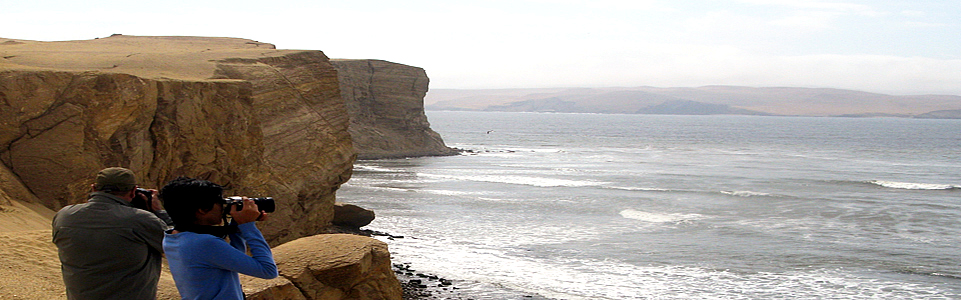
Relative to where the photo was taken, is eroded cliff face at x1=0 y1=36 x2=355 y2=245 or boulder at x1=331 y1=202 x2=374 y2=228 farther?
boulder at x1=331 y1=202 x2=374 y2=228

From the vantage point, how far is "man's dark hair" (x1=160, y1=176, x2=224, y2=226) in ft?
13.2

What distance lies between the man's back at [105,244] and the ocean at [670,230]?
1202 centimetres

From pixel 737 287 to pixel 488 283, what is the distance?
567cm

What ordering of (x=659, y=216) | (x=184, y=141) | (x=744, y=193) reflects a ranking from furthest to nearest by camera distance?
(x=744, y=193) → (x=659, y=216) → (x=184, y=141)

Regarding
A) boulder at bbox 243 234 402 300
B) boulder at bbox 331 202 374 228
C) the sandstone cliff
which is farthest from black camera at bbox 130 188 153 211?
boulder at bbox 331 202 374 228

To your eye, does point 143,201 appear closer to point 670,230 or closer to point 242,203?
point 242,203

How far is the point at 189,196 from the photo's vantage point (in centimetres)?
406

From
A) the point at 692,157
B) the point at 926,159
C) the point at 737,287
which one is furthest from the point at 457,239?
the point at 926,159

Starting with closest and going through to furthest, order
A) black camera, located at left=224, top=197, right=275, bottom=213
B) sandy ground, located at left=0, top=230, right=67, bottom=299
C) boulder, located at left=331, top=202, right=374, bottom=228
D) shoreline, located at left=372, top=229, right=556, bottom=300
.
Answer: black camera, located at left=224, top=197, right=275, bottom=213, sandy ground, located at left=0, top=230, right=67, bottom=299, shoreline, located at left=372, top=229, right=556, bottom=300, boulder, located at left=331, top=202, right=374, bottom=228

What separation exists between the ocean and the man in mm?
12018

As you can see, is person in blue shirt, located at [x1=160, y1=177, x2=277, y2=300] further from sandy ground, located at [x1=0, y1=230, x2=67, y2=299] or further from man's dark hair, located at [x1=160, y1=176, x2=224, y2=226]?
sandy ground, located at [x1=0, y1=230, x2=67, y2=299]

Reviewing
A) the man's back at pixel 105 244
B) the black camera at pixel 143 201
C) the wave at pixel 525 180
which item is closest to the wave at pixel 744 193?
the wave at pixel 525 180

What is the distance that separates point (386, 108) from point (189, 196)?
58.6 meters

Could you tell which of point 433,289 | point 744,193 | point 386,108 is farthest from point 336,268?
point 386,108
